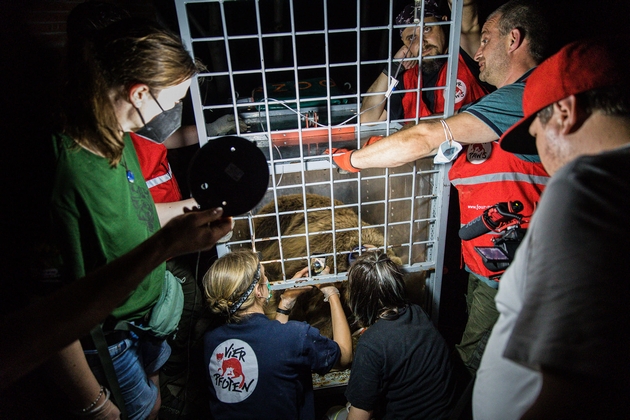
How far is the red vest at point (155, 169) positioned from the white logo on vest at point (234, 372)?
0.96 m

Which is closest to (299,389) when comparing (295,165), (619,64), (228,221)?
(228,221)

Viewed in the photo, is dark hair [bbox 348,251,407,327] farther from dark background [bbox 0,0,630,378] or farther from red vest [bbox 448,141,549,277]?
dark background [bbox 0,0,630,378]

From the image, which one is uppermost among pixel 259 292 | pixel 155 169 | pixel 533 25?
pixel 533 25

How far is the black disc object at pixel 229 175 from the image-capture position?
1.06 metres

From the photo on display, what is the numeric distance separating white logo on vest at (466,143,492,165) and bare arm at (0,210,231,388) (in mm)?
1426

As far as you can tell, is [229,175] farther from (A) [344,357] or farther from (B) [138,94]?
(A) [344,357]

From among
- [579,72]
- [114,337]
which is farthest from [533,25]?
[114,337]

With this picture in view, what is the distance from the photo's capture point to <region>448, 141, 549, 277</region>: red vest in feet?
4.91

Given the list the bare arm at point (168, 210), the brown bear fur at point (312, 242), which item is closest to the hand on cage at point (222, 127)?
the bare arm at point (168, 210)

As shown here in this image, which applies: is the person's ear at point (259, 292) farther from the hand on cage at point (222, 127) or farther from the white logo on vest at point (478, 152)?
the white logo on vest at point (478, 152)

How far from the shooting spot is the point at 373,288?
1.54 metres

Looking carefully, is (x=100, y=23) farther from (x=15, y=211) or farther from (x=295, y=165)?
(x=295, y=165)

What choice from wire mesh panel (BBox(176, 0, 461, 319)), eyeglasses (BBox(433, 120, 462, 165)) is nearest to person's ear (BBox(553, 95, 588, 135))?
eyeglasses (BBox(433, 120, 462, 165))

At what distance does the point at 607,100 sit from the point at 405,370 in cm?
131
